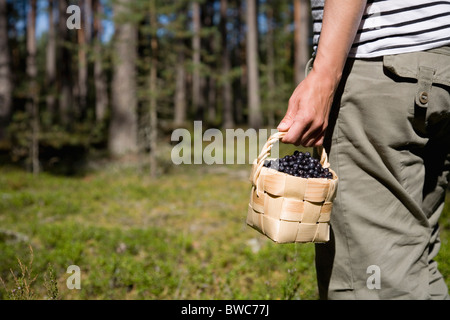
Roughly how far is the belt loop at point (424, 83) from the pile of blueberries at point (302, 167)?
42 cm

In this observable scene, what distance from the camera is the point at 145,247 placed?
4125 millimetres

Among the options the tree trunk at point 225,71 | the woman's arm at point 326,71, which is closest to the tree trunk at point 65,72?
the tree trunk at point 225,71

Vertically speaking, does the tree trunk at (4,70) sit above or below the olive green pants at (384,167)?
above

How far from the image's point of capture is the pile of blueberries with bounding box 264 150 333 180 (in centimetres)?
141

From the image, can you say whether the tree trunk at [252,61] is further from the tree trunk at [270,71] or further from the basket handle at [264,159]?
the basket handle at [264,159]

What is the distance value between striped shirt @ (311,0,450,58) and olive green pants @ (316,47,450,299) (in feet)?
0.14

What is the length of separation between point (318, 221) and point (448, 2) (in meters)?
0.98

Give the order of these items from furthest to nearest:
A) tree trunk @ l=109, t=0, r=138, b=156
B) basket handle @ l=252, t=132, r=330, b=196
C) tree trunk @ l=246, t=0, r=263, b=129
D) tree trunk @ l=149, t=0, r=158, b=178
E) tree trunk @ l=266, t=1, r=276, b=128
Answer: tree trunk @ l=246, t=0, r=263, b=129
tree trunk @ l=266, t=1, r=276, b=128
tree trunk @ l=109, t=0, r=138, b=156
tree trunk @ l=149, t=0, r=158, b=178
basket handle @ l=252, t=132, r=330, b=196

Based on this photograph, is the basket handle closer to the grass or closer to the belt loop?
the belt loop

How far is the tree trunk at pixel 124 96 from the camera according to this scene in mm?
9117

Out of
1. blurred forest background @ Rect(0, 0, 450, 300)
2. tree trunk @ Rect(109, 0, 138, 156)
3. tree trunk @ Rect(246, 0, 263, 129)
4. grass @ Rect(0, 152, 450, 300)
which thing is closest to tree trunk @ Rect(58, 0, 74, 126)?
blurred forest background @ Rect(0, 0, 450, 300)

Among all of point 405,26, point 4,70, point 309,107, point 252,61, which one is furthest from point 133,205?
point 252,61

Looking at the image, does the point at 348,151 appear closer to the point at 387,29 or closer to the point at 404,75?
the point at 404,75

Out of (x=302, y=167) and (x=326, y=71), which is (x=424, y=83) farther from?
(x=302, y=167)
